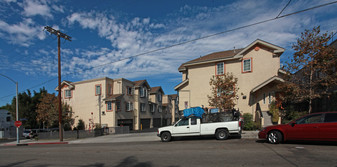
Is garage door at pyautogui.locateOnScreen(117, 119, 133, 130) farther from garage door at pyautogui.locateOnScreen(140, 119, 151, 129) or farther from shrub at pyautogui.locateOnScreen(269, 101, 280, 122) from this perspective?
shrub at pyautogui.locateOnScreen(269, 101, 280, 122)

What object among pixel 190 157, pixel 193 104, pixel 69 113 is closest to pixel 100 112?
pixel 69 113

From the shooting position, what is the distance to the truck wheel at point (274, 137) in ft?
31.1

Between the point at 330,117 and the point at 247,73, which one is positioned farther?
the point at 247,73

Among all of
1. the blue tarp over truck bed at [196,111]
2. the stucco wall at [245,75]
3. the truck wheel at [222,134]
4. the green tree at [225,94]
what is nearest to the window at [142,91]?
the stucco wall at [245,75]

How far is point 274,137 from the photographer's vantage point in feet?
31.7

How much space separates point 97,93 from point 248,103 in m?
21.9

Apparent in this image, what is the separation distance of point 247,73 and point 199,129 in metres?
9.80

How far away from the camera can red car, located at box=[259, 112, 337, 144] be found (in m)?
8.39

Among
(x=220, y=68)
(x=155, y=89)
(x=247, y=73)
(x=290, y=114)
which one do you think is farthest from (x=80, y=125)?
(x=290, y=114)

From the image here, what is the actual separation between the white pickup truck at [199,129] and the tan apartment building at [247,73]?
19.4 ft

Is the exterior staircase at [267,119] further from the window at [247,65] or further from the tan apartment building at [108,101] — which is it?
the tan apartment building at [108,101]

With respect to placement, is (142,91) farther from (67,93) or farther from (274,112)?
(274,112)

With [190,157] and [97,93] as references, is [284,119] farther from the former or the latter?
[97,93]

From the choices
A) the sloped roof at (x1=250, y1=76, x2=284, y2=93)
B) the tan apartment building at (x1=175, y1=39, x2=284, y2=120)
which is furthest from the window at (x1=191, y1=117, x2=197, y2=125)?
the sloped roof at (x1=250, y1=76, x2=284, y2=93)
